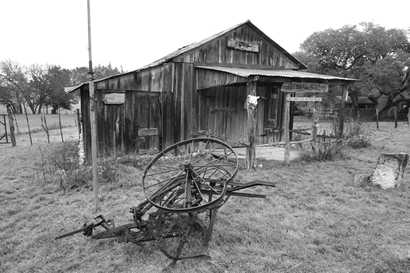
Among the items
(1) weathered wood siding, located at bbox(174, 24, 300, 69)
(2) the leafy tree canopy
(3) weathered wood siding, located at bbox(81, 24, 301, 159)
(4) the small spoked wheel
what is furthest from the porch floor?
(2) the leafy tree canopy

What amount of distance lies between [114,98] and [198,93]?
2.83 m

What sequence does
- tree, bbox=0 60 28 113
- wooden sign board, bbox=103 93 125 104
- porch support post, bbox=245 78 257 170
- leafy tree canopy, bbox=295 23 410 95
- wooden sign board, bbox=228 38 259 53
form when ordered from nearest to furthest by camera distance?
porch support post, bbox=245 78 257 170, wooden sign board, bbox=103 93 125 104, wooden sign board, bbox=228 38 259 53, leafy tree canopy, bbox=295 23 410 95, tree, bbox=0 60 28 113

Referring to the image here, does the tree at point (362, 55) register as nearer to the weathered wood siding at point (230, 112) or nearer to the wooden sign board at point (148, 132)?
the weathered wood siding at point (230, 112)

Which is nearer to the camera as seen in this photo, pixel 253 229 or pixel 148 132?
pixel 253 229

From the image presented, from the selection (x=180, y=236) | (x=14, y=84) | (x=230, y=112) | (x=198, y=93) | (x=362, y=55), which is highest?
(x=362, y=55)

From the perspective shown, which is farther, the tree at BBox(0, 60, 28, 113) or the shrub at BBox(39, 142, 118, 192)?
the tree at BBox(0, 60, 28, 113)

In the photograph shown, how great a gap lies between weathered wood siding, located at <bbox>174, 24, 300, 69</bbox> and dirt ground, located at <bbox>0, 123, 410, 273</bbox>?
14.9ft

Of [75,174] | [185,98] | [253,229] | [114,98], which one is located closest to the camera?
[253,229]

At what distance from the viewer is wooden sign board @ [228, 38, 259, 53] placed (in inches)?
374

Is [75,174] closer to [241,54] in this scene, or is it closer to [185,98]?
[185,98]

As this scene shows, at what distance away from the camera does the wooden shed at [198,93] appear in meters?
7.34

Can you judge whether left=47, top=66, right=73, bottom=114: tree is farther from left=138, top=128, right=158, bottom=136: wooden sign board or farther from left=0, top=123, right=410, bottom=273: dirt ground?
left=0, top=123, right=410, bottom=273: dirt ground

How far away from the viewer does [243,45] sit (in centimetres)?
980

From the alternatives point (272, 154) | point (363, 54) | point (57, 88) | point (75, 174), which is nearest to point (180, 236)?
point (75, 174)
